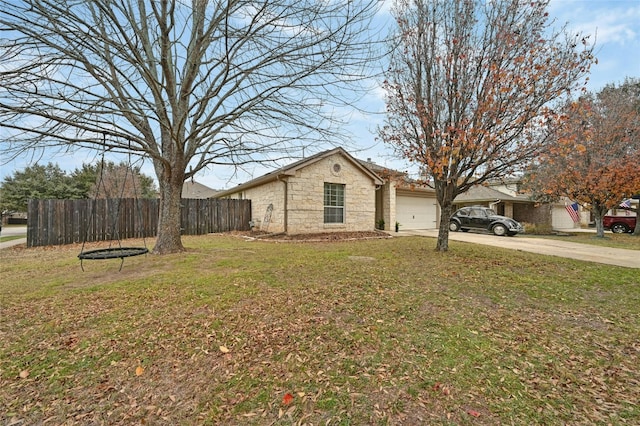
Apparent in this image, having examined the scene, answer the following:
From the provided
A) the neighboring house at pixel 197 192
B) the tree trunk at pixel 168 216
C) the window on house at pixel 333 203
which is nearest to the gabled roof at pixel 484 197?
the window on house at pixel 333 203

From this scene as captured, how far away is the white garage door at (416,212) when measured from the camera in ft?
56.6

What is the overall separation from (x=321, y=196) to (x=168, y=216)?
22.8ft

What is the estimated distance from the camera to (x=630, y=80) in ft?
55.5

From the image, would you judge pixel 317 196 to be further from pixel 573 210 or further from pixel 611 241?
pixel 573 210

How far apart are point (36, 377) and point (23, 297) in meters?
2.61

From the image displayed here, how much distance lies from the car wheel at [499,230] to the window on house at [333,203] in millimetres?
8230

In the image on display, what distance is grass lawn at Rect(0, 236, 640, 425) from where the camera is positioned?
80.7 inches

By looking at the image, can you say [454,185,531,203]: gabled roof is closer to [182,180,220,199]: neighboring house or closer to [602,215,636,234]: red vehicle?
[602,215,636,234]: red vehicle

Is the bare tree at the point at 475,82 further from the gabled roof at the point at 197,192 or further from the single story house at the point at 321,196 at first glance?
the gabled roof at the point at 197,192

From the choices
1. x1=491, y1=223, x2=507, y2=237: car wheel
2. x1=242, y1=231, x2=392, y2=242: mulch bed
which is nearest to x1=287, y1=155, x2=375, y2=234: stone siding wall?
x1=242, y1=231, x2=392, y2=242: mulch bed

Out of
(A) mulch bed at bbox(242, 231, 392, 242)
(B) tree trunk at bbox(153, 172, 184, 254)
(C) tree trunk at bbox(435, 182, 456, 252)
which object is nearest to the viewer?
(B) tree trunk at bbox(153, 172, 184, 254)

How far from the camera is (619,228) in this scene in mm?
18547

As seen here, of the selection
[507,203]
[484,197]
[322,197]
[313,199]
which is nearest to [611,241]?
[484,197]

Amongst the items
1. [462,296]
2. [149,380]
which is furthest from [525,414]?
[149,380]
